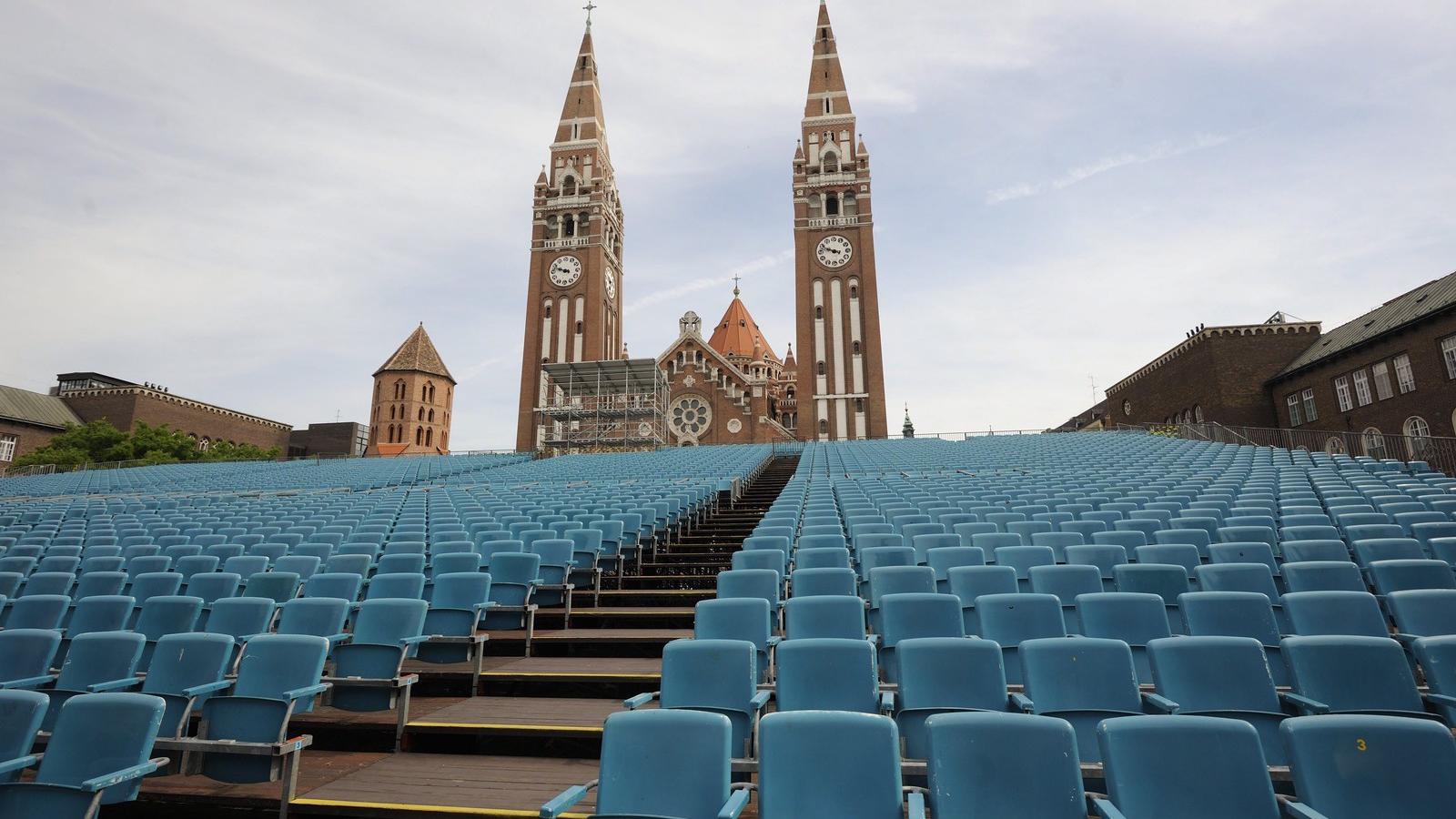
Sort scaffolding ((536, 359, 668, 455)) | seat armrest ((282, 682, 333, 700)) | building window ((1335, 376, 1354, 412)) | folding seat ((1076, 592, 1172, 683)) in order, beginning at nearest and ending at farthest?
seat armrest ((282, 682, 333, 700)) < folding seat ((1076, 592, 1172, 683)) < building window ((1335, 376, 1354, 412)) < scaffolding ((536, 359, 668, 455))

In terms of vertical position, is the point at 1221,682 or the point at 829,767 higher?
the point at 1221,682

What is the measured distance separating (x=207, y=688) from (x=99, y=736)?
576 millimetres

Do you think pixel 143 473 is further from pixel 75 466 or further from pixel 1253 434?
pixel 1253 434

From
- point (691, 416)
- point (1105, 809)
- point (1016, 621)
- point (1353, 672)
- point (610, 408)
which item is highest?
point (691, 416)

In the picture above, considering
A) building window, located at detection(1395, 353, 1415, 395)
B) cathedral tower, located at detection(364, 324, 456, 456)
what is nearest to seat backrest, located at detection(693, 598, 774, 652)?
building window, located at detection(1395, 353, 1415, 395)

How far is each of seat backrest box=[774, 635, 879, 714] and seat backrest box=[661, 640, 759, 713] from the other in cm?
19

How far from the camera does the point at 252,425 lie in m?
62.2

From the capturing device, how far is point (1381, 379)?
91.4ft

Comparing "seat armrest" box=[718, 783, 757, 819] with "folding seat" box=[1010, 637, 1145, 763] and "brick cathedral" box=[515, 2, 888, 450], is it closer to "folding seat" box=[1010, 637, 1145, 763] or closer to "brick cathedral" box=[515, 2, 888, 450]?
"folding seat" box=[1010, 637, 1145, 763]

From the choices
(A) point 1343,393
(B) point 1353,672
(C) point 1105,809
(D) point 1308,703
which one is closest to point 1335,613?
(B) point 1353,672

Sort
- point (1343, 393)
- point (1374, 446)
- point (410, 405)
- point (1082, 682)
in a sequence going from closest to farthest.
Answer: point (1082, 682) < point (1374, 446) < point (1343, 393) < point (410, 405)

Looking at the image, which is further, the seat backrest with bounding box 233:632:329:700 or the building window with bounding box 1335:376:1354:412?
the building window with bounding box 1335:376:1354:412

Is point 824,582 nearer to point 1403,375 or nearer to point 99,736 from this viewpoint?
point 99,736

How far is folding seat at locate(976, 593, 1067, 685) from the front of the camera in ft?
15.1
